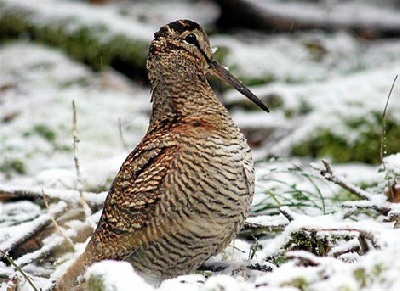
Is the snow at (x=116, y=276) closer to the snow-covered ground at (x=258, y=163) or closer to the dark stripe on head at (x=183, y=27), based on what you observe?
the snow-covered ground at (x=258, y=163)

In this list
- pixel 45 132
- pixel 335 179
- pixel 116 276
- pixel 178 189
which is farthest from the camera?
pixel 45 132

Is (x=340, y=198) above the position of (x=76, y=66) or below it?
above

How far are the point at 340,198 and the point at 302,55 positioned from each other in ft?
15.3

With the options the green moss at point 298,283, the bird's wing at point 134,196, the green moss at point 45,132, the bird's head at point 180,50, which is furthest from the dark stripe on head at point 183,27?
the green moss at point 45,132

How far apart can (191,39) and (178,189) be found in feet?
2.32

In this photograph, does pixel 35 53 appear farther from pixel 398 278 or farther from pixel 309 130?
pixel 398 278

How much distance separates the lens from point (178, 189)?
3.17 meters

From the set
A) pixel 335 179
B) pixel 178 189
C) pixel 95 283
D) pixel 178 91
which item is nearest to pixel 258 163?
pixel 335 179

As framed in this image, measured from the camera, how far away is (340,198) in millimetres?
4660

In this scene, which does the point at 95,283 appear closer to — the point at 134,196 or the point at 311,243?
the point at 134,196

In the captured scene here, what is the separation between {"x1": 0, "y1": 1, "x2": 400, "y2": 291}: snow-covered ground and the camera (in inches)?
98.0

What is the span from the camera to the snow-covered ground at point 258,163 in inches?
98.0

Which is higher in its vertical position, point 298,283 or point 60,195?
point 298,283

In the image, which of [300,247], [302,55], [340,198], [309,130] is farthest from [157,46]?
[302,55]
